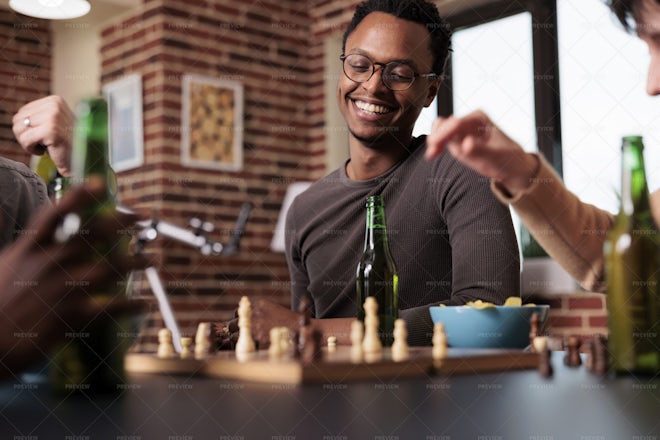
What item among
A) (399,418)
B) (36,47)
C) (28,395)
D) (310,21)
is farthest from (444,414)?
(36,47)

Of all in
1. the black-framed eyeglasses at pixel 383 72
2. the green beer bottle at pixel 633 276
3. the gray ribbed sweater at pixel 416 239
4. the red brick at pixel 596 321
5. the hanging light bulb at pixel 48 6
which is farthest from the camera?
the red brick at pixel 596 321

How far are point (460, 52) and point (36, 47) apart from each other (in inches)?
93.9

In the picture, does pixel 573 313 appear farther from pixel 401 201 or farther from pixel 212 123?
pixel 212 123

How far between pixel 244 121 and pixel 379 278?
275 cm

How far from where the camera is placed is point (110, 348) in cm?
64

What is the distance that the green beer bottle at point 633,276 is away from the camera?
26.0 inches

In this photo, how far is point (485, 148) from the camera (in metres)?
0.77

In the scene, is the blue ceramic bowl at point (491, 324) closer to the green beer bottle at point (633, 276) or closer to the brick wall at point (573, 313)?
the green beer bottle at point (633, 276)

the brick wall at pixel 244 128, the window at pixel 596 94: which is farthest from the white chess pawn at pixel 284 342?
the brick wall at pixel 244 128

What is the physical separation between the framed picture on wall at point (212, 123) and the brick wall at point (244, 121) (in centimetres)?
4

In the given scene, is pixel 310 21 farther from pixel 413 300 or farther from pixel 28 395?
pixel 28 395

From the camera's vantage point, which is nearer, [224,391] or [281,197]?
[224,391]

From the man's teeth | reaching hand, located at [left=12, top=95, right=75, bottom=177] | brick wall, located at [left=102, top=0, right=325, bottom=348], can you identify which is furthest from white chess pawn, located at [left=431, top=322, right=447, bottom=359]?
brick wall, located at [left=102, top=0, right=325, bottom=348]

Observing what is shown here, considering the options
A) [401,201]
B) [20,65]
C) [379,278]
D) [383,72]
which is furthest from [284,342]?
[20,65]
